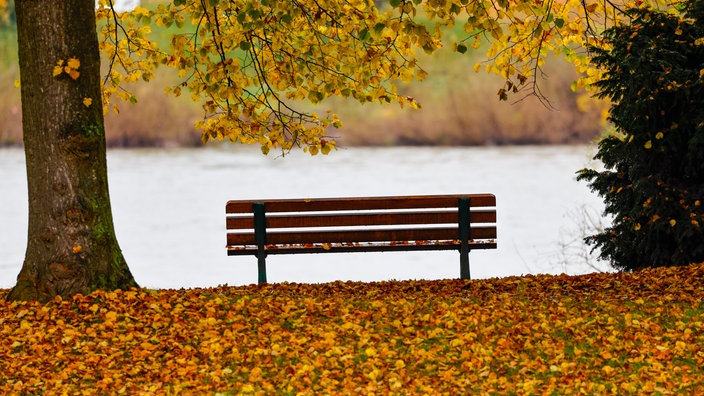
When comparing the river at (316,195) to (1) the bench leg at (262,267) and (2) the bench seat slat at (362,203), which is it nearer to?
(2) the bench seat slat at (362,203)

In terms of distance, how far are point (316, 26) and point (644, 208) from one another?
13.2 ft

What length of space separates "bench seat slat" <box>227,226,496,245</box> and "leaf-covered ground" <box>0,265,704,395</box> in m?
1.43

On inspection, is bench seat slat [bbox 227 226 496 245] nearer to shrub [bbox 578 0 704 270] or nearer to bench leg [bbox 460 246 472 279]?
bench leg [bbox 460 246 472 279]

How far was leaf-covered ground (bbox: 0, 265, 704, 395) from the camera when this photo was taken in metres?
6.51

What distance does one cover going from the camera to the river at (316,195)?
19548 mm

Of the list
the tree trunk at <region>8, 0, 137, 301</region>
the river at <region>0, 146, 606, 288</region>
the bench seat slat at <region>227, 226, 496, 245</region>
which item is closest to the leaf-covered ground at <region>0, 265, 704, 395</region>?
the tree trunk at <region>8, 0, 137, 301</region>

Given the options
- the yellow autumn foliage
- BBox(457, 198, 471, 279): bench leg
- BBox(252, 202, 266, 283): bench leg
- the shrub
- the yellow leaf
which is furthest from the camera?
BBox(457, 198, 471, 279): bench leg

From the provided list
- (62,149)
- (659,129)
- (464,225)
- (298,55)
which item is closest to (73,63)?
(62,149)

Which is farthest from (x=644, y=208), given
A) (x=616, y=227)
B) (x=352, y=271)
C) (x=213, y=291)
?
(x=352, y=271)

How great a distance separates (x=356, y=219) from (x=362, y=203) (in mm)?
186

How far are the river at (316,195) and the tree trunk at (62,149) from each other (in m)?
6.40

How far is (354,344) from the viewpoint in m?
7.19

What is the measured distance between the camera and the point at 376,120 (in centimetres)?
3281

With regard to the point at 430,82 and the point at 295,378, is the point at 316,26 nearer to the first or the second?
the point at 295,378
